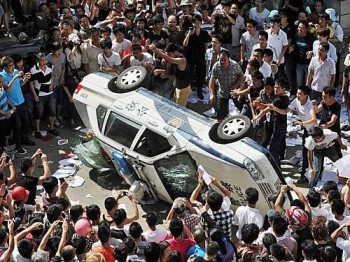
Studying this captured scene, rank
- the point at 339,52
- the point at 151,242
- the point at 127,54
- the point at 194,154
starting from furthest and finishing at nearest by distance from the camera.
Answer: the point at 339,52 → the point at 127,54 → the point at 194,154 → the point at 151,242

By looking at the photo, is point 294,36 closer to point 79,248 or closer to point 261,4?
point 261,4

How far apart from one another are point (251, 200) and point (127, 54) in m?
5.64

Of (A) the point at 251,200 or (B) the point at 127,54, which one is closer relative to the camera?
(A) the point at 251,200

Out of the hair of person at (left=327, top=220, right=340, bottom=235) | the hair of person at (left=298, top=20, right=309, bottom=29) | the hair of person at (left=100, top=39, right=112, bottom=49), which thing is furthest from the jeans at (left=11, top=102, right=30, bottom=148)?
the hair of person at (left=327, top=220, right=340, bottom=235)

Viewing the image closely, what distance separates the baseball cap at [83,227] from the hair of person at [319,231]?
8.04 feet

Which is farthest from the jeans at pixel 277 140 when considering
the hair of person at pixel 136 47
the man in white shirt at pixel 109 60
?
the man in white shirt at pixel 109 60

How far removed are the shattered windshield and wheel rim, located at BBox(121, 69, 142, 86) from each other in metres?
1.64

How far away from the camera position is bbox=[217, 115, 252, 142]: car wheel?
10.6 metres

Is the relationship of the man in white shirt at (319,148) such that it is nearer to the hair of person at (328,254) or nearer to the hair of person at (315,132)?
the hair of person at (315,132)

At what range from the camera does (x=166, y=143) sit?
10.9 meters

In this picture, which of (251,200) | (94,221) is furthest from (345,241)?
(94,221)

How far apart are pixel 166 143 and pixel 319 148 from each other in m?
2.23

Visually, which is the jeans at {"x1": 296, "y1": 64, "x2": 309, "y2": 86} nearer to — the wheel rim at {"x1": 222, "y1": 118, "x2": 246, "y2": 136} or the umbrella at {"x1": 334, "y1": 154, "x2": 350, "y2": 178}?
the wheel rim at {"x1": 222, "y1": 118, "x2": 246, "y2": 136}

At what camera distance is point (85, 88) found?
12180 millimetres
